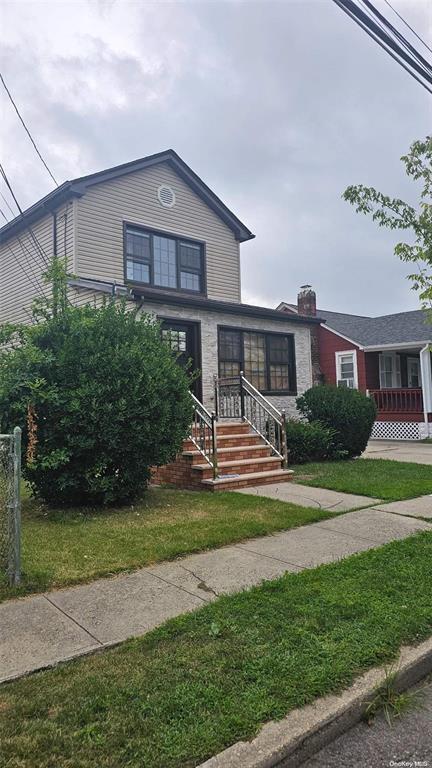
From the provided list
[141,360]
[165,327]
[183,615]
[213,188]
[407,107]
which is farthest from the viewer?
[213,188]

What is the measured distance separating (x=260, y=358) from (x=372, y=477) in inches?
203

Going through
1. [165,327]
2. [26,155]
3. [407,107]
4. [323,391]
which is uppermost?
[26,155]

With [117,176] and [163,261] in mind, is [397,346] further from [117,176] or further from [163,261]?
[117,176]

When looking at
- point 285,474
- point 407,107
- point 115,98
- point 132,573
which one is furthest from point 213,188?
point 132,573

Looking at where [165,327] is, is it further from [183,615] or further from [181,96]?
[183,615]

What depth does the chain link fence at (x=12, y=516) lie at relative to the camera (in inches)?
159

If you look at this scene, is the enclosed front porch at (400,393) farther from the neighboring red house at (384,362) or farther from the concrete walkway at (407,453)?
the concrete walkway at (407,453)

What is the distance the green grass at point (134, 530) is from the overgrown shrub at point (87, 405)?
1.59ft

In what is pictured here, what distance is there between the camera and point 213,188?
16.3 m

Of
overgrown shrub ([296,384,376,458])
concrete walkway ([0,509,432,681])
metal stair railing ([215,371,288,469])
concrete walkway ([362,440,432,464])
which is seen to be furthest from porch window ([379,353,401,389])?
concrete walkway ([0,509,432,681])

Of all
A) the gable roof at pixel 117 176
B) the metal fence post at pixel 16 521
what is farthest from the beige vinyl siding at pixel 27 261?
the metal fence post at pixel 16 521

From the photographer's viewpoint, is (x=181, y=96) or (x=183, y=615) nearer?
(x=183, y=615)

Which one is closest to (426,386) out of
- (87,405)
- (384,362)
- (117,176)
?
(384,362)

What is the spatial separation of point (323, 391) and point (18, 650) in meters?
9.96
